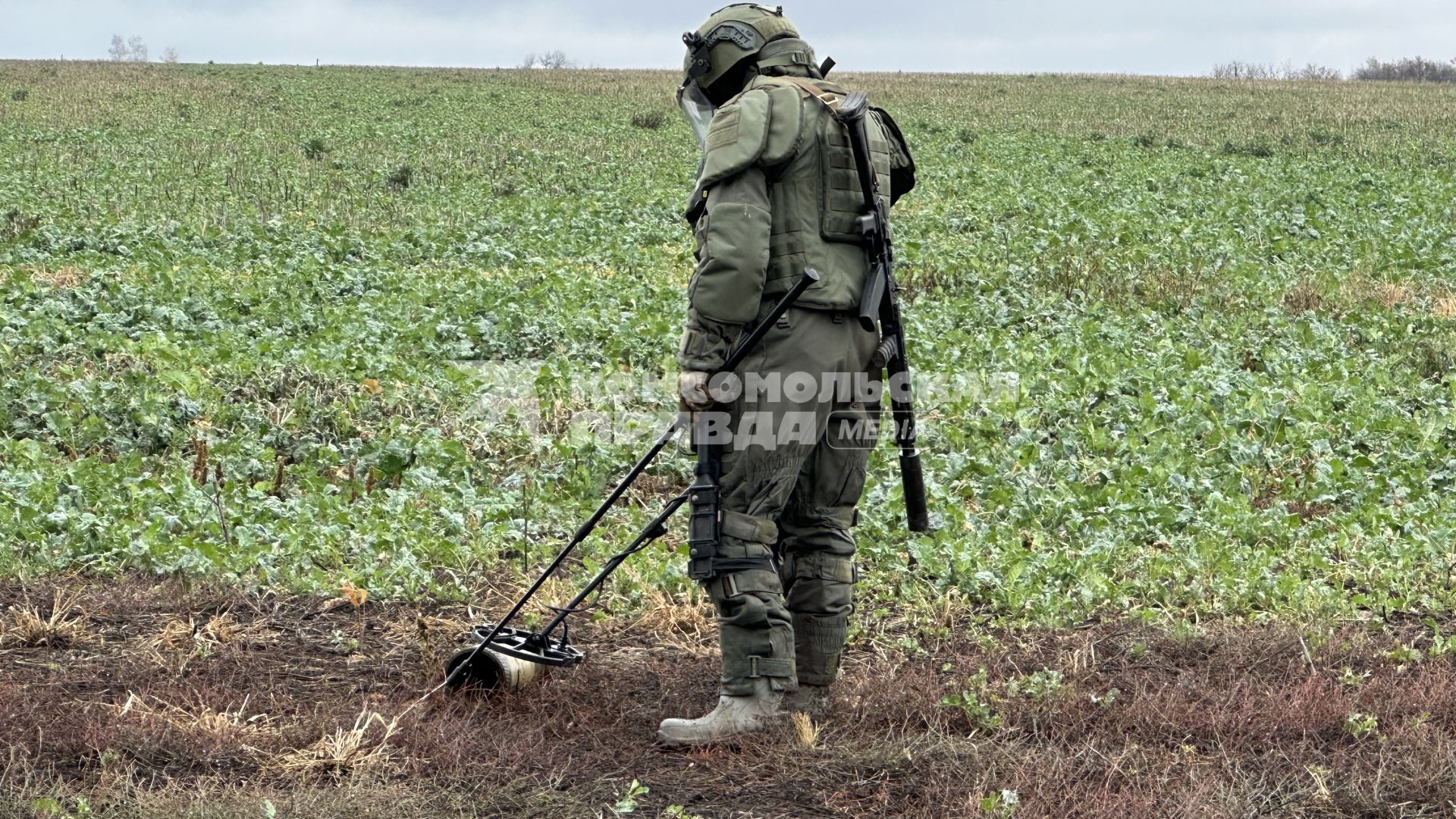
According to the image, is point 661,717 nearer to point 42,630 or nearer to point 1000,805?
point 1000,805

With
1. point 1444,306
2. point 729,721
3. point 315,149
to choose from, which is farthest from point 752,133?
point 315,149

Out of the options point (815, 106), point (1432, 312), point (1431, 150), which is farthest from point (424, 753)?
point (1431, 150)

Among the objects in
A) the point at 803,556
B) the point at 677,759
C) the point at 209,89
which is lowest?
the point at 677,759

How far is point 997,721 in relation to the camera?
445cm

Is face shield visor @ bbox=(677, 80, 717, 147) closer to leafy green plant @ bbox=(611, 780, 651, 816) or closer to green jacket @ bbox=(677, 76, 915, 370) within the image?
green jacket @ bbox=(677, 76, 915, 370)

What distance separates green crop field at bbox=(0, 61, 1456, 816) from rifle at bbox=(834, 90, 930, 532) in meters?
0.79

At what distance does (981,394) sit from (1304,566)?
3.11 m

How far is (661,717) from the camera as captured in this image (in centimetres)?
466

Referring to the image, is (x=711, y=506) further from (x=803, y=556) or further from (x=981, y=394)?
(x=981, y=394)

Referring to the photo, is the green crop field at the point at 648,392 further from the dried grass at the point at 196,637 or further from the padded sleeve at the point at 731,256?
the padded sleeve at the point at 731,256

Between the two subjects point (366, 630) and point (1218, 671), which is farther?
point (366, 630)

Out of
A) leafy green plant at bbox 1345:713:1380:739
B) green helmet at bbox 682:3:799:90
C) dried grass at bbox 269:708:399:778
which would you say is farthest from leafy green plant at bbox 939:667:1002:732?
green helmet at bbox 682:3:799:90

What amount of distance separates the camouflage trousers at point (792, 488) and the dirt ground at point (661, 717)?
26 cm

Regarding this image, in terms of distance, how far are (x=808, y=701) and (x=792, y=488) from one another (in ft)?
2.50
